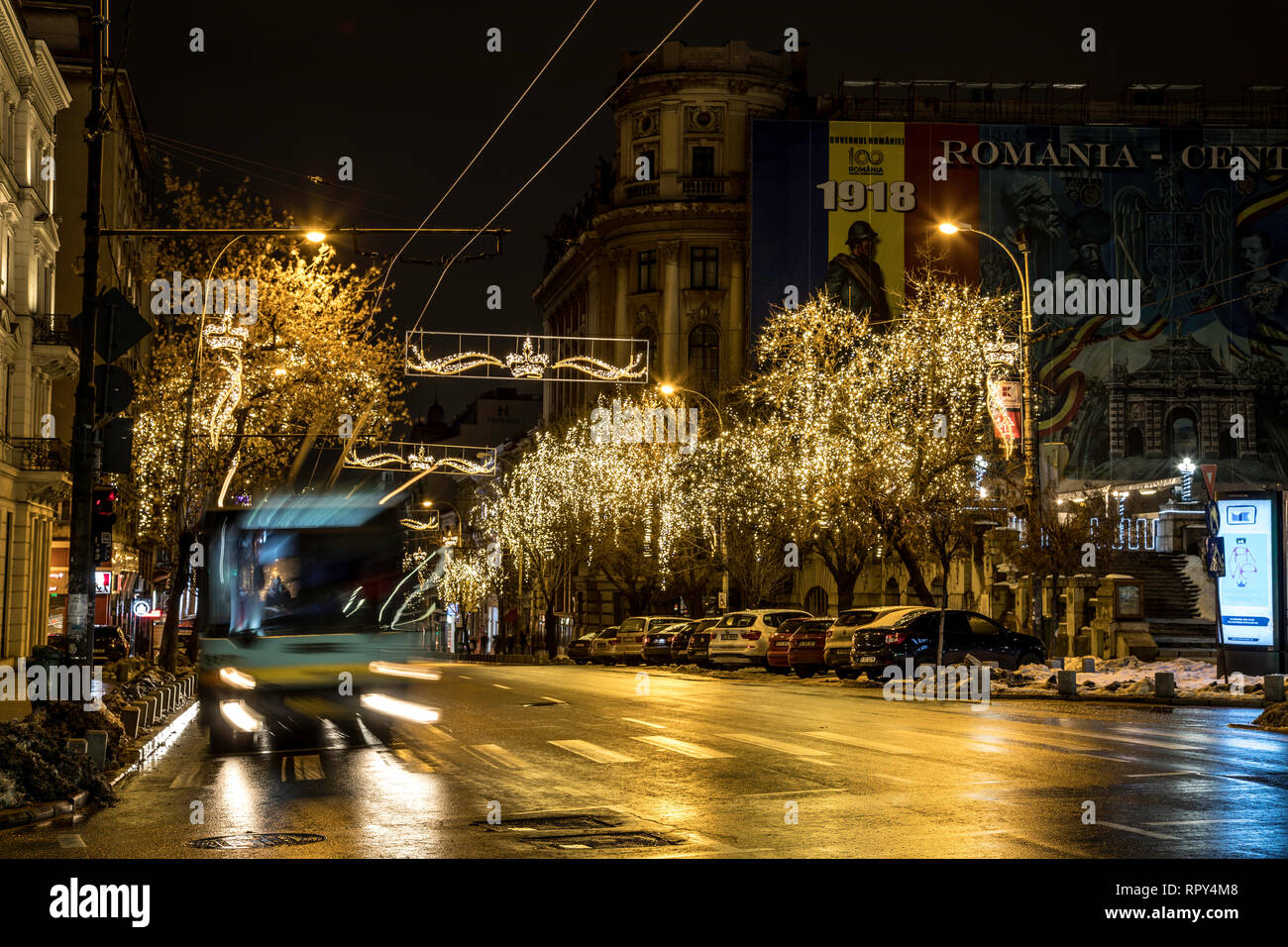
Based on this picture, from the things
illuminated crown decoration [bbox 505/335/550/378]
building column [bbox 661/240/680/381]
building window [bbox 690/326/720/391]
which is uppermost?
building column [bbox 661/240/680/381]

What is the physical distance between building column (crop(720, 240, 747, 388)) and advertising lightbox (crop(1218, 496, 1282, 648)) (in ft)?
165

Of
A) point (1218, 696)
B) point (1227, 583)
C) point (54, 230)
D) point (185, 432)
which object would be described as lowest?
point (1218, 696)

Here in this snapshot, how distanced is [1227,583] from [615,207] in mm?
56921

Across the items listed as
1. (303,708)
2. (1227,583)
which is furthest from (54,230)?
(1227,583)

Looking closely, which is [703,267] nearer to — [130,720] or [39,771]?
[130,720]

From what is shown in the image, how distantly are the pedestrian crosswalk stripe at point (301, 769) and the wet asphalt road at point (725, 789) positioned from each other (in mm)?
79

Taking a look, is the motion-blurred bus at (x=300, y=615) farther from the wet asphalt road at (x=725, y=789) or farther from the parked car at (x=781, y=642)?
the parked car at (x=781, y=642)

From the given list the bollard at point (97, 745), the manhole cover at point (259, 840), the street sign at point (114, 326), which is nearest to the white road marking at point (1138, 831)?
the manhole cover at point (259, 840)

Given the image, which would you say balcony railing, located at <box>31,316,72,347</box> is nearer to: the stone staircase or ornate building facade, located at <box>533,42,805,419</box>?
the stone staircase

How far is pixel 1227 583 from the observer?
88.4 ft

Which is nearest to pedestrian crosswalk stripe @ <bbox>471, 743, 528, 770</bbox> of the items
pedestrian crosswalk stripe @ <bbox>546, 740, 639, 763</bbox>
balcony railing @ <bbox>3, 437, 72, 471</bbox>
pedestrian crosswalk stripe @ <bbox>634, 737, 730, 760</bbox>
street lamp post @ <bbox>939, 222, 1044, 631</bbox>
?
pedestrian crosswalk stripe @ <bbox>546, 740, 639, 763</bbox>

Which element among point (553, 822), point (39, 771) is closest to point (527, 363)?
point (39, 771)

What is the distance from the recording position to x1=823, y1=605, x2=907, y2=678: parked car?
111 ft
